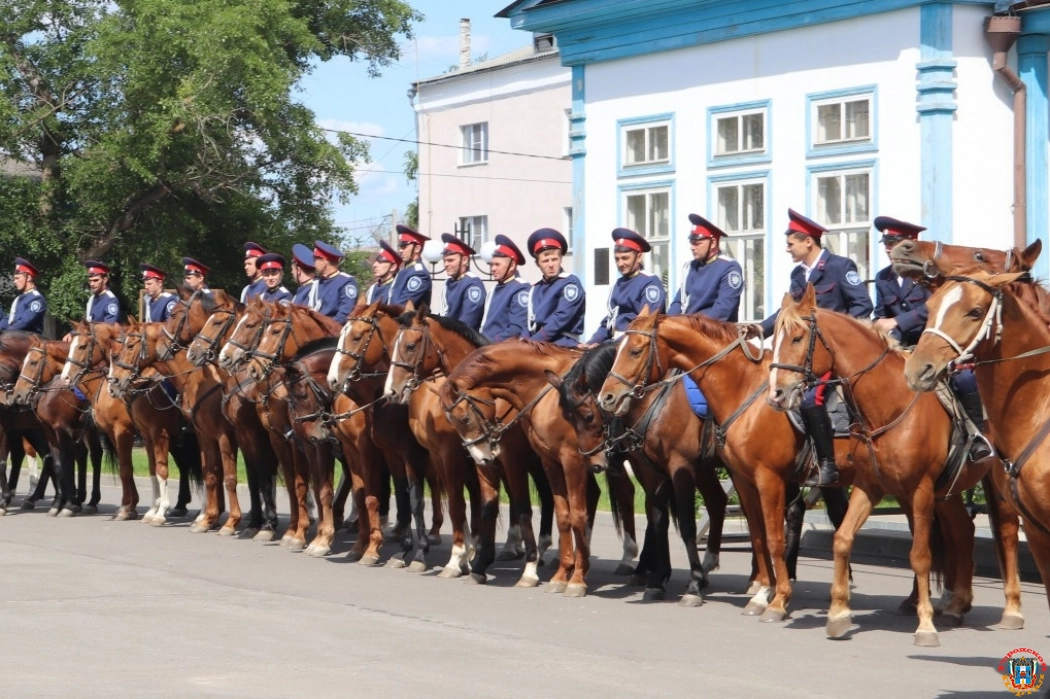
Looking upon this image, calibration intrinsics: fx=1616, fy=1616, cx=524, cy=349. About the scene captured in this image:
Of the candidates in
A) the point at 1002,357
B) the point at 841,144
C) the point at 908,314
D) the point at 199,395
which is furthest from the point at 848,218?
the point at 1002,357

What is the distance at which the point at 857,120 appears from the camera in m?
21.9

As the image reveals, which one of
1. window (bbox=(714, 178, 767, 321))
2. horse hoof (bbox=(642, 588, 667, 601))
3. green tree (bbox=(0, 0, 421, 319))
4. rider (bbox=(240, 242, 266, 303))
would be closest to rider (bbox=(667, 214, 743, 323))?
horse hoof (bbox=(642, 588, 667, 601))

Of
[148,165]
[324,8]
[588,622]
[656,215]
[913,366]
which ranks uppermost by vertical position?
[324,8]

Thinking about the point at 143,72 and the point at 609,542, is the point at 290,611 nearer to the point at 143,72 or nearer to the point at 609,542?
the point at 609,542

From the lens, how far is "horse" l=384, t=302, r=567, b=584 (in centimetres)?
1344

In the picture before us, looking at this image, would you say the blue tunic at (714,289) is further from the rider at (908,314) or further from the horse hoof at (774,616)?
the horse hoof at (774,616)

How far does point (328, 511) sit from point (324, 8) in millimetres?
25281

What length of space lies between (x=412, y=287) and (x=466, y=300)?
25.2 inches

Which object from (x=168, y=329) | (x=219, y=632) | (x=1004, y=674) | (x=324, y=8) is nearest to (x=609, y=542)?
(x=168, y=329)

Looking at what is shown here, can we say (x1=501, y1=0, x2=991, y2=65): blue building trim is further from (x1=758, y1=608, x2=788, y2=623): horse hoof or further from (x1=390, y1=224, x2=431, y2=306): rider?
(x1=758, y1=608, x2=788, y2=623): horse hoof

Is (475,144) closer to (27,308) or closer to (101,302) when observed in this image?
(27,308)

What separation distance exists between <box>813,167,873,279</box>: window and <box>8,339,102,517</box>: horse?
10.1 meters

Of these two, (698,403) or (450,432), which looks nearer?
(698,403)

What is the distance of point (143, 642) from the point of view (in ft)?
32.6
